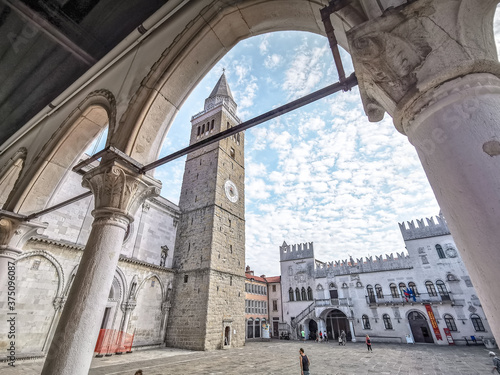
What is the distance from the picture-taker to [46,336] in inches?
334

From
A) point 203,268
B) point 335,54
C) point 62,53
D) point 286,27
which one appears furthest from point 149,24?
point 203,268

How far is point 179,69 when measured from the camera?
340cm

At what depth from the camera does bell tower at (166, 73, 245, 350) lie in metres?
12.9

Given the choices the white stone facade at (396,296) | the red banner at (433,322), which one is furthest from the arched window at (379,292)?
the red banner at (433,322)

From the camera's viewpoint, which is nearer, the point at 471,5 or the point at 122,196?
the point at 471,5

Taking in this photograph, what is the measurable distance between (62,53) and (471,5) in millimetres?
5871

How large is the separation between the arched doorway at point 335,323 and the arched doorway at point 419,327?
5.62m

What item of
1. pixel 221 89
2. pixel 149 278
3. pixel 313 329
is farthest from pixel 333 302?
pixel 221 89

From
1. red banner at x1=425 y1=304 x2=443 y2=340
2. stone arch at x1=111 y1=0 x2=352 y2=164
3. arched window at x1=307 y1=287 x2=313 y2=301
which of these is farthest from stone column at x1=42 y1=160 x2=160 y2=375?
arched window at x1=307 y1=287 x2=313 y2=301

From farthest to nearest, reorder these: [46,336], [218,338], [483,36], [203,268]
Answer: [203,268] → [218,338] → [46,336] → [483,36]

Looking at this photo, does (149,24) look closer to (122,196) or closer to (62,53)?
(62,53)

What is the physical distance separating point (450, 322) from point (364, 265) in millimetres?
6930

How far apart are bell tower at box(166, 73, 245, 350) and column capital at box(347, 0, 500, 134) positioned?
45.0 feet

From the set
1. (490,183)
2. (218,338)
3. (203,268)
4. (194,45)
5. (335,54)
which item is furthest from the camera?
(203,268)
